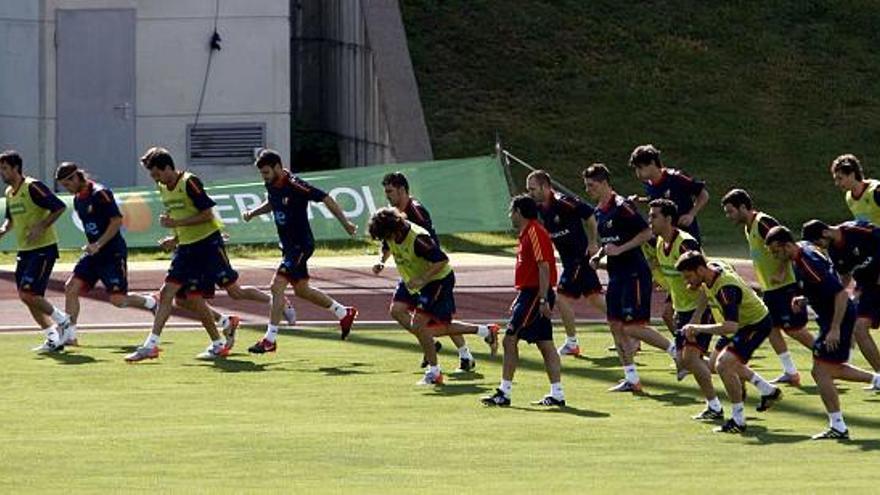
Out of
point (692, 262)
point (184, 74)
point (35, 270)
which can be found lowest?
point (35, 270)

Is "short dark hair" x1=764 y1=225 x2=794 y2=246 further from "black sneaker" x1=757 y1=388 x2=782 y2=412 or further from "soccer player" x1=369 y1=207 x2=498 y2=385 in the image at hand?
"soccer player" x1=369 y1=207 x2=498 y2=385

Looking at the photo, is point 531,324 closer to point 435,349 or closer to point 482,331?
point 435,349

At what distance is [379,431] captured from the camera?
18281mm

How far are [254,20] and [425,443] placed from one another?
64.3ft

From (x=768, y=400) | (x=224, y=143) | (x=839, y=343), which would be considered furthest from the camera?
(x=224, y=143)

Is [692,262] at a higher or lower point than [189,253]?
higher

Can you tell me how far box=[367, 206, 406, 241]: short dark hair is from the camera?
808 inches

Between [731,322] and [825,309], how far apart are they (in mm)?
729

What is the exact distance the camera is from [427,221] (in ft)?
73.2

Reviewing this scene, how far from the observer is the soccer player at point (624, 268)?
21.1 m

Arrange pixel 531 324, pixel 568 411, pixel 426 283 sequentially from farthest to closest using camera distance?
pixel 426 283, pixel 531 324, pixel 568 411

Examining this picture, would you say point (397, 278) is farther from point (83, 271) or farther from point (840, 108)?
point (840, 108)

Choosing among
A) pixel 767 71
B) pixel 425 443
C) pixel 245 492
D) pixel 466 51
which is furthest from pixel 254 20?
pixel 245 492

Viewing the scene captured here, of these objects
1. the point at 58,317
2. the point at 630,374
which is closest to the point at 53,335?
the point at 58,317
